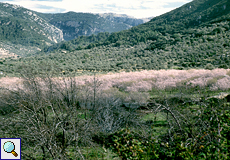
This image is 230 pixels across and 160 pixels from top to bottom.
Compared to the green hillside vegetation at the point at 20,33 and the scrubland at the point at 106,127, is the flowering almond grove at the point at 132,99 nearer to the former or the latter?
the scrubland at the point at 106,127

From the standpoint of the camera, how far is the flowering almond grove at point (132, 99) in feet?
11.3

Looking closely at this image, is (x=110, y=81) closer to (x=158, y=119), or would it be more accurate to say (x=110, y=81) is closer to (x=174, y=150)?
(x=158, y=119)

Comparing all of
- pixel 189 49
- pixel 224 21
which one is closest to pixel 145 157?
pixel 189 49

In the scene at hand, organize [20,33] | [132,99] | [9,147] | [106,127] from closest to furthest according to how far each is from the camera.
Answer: [9,147] → [106,127] → [132,99] → [20,33]

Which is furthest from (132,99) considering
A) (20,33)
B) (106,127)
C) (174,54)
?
(20,33)

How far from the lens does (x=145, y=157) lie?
361 cm

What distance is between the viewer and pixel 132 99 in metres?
8.62

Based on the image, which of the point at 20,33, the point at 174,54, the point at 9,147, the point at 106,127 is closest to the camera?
the point at 9,147

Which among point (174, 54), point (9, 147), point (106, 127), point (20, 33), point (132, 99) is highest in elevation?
point (20, 33)

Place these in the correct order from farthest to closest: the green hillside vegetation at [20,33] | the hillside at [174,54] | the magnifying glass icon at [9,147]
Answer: the green hillside vegetation at [20,33]
the hillside at [174,54]
the magnifying glass icon at [9,147]

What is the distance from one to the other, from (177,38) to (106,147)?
36.0 metres

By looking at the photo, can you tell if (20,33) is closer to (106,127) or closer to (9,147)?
(106,127)

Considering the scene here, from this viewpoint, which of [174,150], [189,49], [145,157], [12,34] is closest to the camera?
[174,150]

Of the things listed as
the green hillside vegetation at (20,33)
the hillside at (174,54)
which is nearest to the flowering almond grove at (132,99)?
the hillside at (174,54)
